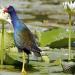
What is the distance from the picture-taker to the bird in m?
5.05

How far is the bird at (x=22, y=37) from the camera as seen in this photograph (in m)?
5.05

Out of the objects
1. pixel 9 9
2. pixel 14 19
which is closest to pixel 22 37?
pixel 14 19

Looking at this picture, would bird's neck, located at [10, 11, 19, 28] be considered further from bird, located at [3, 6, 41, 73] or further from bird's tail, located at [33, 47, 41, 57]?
bird's tail, located at [33, 47, 41, 57]

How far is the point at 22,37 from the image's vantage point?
199 inches

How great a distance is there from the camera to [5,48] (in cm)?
523

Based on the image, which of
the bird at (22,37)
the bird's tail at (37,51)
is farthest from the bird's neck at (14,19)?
the bird's tail at (37,51)

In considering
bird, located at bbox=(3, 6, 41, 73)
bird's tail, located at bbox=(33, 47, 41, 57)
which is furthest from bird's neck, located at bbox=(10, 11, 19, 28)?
bird's tail, located at bbox=(33, 47, 41, 57)

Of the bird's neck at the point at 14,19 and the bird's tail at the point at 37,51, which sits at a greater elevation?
the bird's neck at the point at 14,19

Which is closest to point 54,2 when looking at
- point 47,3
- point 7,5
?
point 47,3

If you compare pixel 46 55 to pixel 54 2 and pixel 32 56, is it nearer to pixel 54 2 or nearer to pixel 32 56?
pixel 32 56

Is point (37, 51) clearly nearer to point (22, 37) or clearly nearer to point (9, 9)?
point (22, 37)

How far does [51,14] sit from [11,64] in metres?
0.59

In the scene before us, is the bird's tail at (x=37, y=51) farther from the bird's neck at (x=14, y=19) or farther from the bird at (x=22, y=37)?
the bird's neck at (x=14, y=19)

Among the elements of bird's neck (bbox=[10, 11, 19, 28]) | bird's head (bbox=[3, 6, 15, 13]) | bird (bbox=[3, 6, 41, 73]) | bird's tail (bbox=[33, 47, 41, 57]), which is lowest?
bird's tail (bbox=[33, 47, 41, 57])
